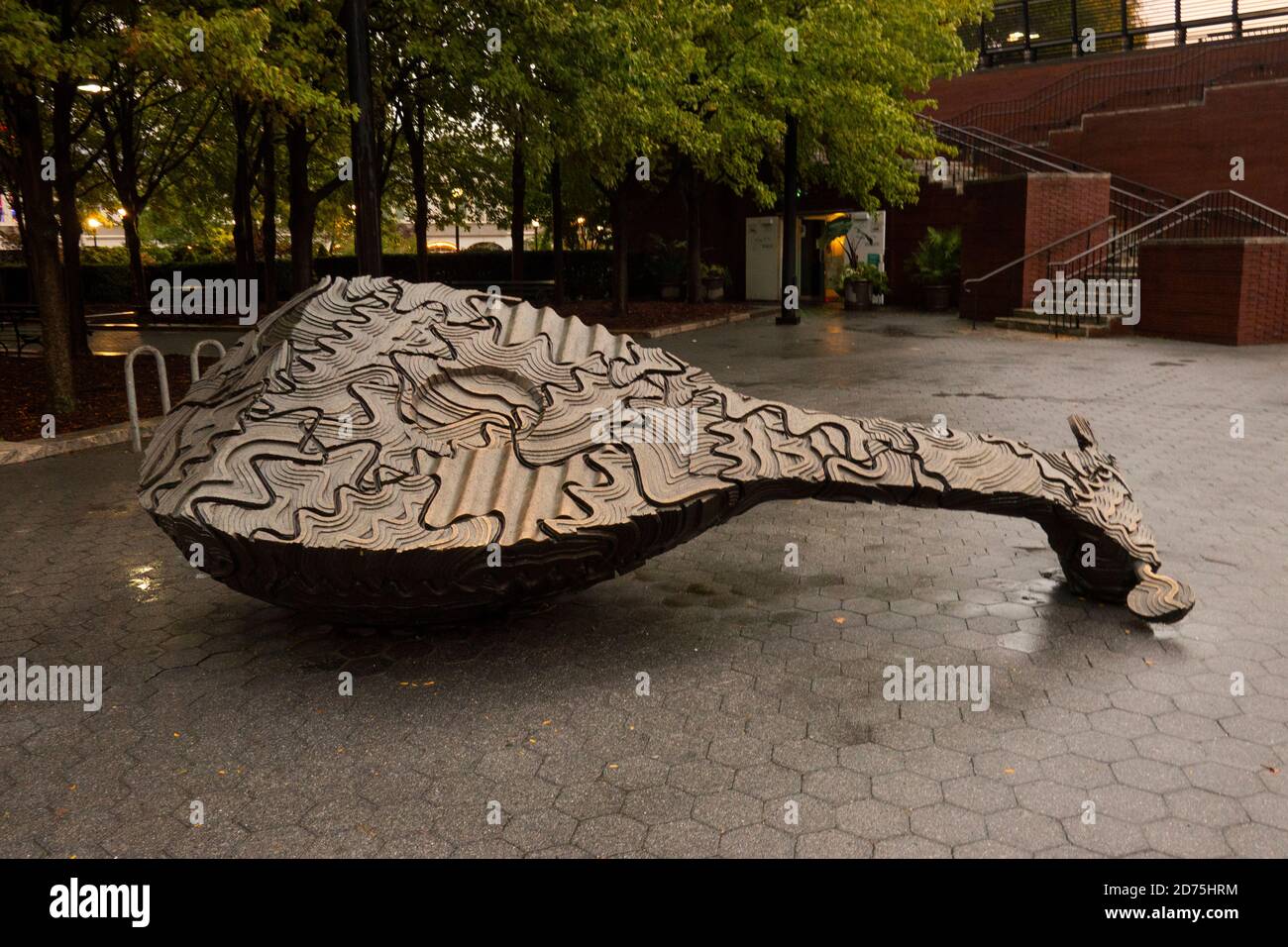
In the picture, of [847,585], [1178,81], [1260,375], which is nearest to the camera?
[847,585]

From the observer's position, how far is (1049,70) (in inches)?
1337

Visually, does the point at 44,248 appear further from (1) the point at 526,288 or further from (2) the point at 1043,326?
(2) the point at 1043,326

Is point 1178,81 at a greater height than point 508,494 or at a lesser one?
greater

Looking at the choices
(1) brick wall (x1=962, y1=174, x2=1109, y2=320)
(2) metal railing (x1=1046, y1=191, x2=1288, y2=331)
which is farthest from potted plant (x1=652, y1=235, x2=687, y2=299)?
(2) metal railing (x1=1046, y1=191, x2=1288, y2=331)

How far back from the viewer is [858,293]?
28.8 meters

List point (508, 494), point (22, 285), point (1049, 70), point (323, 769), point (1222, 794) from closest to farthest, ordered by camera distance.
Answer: point (1222, 794) < point (323, 769) < point (508, 494) < point (1049, 70) < point (22, 285)

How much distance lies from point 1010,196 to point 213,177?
73.5ft

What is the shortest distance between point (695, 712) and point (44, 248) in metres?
10.7

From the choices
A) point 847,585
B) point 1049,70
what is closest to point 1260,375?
point 847,585

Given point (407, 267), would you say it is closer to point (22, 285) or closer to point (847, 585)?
point (22, 285)

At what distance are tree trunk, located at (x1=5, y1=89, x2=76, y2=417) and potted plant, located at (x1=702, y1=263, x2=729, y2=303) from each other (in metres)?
21.3

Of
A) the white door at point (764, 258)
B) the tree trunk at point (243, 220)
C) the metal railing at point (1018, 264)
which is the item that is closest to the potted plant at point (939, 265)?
the metal railing at point (1018, 264)

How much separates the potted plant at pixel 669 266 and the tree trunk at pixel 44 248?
70.8 ft

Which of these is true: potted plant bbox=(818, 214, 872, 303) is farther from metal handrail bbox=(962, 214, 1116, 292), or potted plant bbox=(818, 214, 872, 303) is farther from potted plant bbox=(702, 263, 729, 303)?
metal handrail bbox=(962, 214, 1116, 292)
